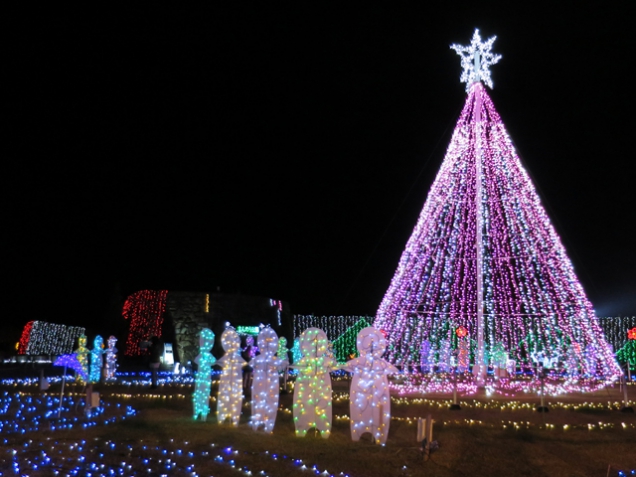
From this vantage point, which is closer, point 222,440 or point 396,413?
point 222,440

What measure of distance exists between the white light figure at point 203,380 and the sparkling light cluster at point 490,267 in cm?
506

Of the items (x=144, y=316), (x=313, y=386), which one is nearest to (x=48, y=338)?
(x=144, y=316)

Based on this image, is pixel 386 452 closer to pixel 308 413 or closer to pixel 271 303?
pixel 308 413

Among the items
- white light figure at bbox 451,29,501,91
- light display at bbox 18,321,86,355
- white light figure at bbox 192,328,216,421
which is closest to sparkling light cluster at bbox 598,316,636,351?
white light figure at bbox 451,29,501,91

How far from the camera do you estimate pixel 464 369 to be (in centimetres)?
2175

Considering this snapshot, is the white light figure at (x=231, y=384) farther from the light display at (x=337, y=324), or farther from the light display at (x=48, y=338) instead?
the light display at (x=48, y=338)

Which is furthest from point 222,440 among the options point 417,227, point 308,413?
point 417,227

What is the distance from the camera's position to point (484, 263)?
1683cm

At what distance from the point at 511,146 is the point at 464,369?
8.52 meters

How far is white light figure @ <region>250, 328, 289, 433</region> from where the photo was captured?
9.28 meters

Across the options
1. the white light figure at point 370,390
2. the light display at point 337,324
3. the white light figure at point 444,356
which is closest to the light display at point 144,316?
the light display at point 337,324

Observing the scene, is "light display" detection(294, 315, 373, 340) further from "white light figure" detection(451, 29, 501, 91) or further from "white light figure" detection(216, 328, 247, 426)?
"white light figure" detection(216, 328, 247, 426)

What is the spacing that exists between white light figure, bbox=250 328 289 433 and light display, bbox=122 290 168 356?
2259 cm

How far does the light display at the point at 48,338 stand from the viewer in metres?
38.0
